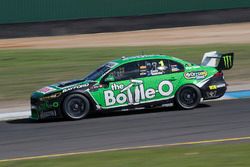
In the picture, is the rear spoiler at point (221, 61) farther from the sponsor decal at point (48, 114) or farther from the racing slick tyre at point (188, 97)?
the sponsor decal at point (48, 114)

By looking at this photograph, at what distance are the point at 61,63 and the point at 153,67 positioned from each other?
10261 millimetres

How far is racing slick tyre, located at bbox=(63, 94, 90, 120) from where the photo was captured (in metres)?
16.2

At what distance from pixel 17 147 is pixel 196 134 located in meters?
3.59

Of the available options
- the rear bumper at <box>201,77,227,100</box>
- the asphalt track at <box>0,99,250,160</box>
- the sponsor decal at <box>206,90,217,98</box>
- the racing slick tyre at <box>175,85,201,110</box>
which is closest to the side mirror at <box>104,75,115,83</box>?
the asphalt track at <box>0,99,250,160</box>

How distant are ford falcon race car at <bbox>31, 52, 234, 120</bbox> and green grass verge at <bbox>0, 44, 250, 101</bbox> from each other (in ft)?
15.4

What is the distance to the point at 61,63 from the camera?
26344mm

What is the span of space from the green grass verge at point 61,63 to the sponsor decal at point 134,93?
5.18 meters

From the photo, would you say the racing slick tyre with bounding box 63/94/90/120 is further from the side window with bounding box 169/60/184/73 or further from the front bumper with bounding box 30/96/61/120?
the side window with bounding box 169/60/184/73

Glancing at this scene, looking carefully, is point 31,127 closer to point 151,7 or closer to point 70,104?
point 70,104

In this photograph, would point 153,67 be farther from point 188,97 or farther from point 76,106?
point 76,106

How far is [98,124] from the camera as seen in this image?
1554 centimetres

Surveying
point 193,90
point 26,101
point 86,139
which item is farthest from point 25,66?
point 86,139

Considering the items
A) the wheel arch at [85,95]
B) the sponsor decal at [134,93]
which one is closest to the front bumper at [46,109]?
the wheel arch at [85,95]

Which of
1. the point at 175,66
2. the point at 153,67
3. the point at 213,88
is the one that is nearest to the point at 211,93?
the point at 213,88
